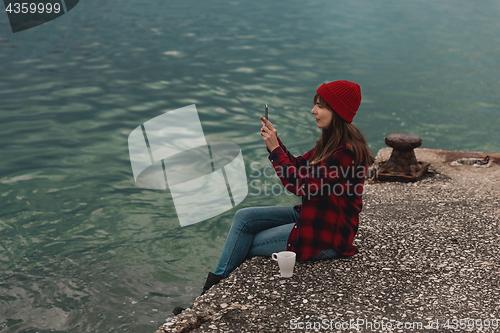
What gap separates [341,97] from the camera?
3230 mm

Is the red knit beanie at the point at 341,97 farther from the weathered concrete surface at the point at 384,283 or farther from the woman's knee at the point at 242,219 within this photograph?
the weathered concrete surface at the point at 384,283

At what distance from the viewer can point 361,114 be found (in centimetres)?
1336

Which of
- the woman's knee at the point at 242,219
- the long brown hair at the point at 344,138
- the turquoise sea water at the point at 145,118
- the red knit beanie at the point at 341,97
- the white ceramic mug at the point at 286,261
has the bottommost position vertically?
the turquoise sea water at the point at 145,118

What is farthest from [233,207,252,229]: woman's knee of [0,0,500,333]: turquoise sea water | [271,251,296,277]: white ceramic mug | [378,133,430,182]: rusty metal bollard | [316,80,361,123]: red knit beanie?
[378,133,430,182]: rusty metal bollard

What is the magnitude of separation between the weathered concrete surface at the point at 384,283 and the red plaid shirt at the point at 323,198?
247mm

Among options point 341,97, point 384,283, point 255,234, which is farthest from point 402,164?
point 341,97

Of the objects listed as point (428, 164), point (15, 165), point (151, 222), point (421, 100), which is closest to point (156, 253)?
point (151, 222)

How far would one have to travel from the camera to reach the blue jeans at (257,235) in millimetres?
3666

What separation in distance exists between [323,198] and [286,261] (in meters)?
0.54

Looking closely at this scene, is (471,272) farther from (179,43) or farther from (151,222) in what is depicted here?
(179,43)

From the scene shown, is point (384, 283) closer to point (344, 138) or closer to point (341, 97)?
point (344, 138)

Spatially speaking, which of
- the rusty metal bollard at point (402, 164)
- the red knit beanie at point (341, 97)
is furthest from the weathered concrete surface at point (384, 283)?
the red knit beanie at point (341, 97)

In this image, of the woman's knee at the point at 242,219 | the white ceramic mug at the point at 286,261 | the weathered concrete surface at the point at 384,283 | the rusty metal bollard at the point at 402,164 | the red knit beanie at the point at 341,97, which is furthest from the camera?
the rusty metal bollard at the point at 402,164

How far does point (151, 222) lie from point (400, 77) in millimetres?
14165
